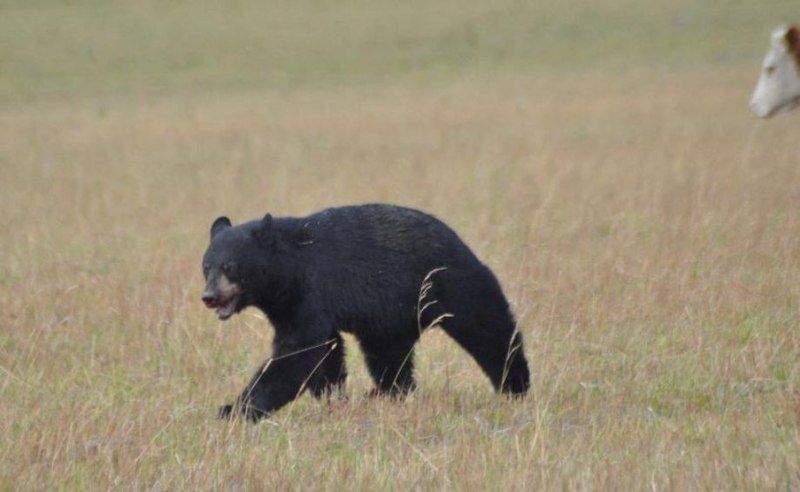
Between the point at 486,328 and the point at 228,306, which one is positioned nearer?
the point at 228,306

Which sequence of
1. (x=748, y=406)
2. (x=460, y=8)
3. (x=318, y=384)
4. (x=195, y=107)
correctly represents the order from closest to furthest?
(x=748, y=406) < (x=318, y=384) < (x=195, y=107) < (x=460, y=8)

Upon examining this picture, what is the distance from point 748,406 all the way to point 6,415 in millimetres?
3490

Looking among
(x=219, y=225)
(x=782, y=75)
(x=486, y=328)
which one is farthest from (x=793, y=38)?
(x=219, y=225)

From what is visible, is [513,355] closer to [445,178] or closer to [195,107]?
[445,178]

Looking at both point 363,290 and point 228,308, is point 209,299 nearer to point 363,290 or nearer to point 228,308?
point 228,308

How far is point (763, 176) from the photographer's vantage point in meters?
15.9

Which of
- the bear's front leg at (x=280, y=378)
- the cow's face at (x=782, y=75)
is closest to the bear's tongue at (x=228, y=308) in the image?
the bear's front leg at (x=280, y=378)

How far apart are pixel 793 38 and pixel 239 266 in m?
2.82

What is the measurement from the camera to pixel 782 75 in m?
5.48

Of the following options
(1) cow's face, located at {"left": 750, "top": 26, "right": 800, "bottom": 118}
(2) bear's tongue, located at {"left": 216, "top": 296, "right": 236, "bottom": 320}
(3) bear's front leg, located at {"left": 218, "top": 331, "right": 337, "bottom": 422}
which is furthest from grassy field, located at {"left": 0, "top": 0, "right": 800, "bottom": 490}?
(1) cow's face, located at {"left": 750, "top": 26, "right": 800, "bottom": 118}

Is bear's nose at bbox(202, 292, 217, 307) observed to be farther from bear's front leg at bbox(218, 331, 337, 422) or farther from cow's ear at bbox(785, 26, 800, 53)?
cow's ear at bbox(785, 26, 800, 53)

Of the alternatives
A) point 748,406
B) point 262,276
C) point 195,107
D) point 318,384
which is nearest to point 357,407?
point 318,384

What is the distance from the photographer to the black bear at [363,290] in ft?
21.4

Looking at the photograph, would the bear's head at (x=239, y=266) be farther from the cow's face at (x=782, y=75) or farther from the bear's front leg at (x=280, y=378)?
the cow's face at (x=782, y=75)
